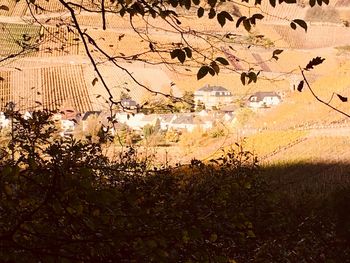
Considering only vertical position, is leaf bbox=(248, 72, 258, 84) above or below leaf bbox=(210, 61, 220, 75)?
below

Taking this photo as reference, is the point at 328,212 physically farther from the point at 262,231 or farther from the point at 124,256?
the point at 124,256

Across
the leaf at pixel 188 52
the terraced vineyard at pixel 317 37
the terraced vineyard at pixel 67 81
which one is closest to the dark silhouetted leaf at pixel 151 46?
the leaf at pixel 188 52

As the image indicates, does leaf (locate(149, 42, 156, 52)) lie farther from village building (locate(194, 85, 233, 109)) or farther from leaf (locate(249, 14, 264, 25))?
village building (locate(194, 85, 233, 109))

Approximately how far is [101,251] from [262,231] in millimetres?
6949

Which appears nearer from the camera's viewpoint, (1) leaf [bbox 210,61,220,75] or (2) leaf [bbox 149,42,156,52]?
(1) leaf [bbox 210,61,220,75]

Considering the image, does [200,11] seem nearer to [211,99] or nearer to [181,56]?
[181,56]

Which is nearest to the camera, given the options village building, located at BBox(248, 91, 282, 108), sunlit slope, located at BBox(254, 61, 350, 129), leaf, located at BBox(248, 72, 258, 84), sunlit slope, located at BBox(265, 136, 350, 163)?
leaf, located at BBox(248, 72, 258, 84)

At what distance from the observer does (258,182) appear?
9289 mm

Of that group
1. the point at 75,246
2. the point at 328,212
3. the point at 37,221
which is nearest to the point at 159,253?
the point at 75,246

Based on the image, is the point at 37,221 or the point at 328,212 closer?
the point at 37,221

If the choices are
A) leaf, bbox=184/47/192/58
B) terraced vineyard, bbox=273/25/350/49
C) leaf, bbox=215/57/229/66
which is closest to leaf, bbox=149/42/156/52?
leaf, bbox=184/47/192/58

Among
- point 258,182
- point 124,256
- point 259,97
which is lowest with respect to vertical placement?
point 259,97

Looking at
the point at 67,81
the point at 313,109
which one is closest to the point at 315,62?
the point at 313,109

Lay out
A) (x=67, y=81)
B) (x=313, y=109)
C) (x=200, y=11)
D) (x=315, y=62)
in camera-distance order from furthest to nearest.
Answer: (x=67, y=81) < (x=313, y=109) < (x=200, y=11) < (x=315, y=62)
